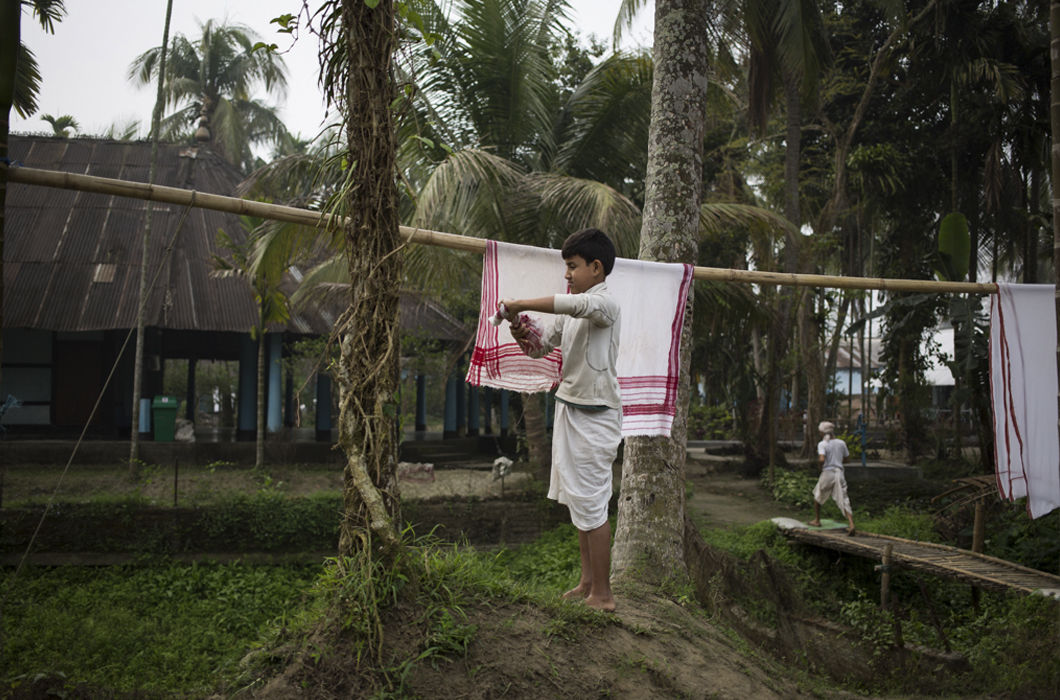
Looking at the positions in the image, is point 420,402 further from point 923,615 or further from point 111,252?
point 923,615

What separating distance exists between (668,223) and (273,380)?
10.8 meters

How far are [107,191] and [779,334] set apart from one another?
1162 centimetres

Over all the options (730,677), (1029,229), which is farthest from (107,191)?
(1029,229)

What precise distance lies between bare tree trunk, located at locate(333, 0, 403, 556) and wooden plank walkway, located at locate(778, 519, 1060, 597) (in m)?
6.40

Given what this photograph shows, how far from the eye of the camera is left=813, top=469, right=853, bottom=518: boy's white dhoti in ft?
32.1

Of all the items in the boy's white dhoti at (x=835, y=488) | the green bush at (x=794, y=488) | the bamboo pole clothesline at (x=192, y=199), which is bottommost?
the green bush at (x=794, y=488)

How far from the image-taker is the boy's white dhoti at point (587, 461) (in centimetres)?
357

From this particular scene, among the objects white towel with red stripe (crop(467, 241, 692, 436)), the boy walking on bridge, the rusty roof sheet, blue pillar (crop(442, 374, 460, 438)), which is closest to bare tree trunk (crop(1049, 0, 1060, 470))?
white towel with red stripe (crop(467, 241, 692, 436))

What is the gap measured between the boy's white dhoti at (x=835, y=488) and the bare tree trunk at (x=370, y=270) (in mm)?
8098

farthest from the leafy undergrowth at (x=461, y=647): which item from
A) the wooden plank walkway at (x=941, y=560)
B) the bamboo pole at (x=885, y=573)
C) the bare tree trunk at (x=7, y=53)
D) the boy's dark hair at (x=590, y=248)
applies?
the bamboo pole at (x=885, y=573)

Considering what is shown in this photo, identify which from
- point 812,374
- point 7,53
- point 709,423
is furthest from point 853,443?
point 7,53

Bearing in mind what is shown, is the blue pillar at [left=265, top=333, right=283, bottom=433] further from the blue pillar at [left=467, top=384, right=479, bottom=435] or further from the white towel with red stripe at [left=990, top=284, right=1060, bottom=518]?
the white towel with red stripe at [left=990, top=284, right=1060, bottom=518]

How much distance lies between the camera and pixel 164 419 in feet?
44.3

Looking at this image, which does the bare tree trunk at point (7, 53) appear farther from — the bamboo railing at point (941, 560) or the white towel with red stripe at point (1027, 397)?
the bamboo railing at point (941, 560)
